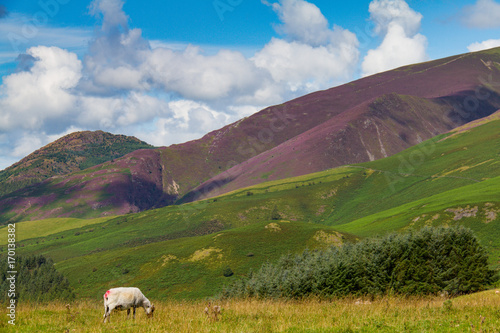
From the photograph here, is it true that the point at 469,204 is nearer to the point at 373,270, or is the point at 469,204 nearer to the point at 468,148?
the point at 373,270

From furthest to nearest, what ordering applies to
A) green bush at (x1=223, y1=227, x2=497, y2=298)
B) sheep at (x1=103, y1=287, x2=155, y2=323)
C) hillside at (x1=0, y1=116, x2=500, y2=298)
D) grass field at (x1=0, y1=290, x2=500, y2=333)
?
hillside at (x1=0, y1=116, x2=500, y2=298) < green bush at (x1=223, y1=227, x2=497, y2=298) < sheep at (x1=103, y1=287, x2=155, y2=323) < grass field at (x1=0, y1=290, x2=500, y2=333)

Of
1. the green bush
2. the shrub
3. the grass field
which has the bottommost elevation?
the shrub

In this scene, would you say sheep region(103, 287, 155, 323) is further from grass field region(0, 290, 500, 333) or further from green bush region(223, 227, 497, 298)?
green bush region(223, 227, 497, 298)

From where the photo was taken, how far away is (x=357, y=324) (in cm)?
1473

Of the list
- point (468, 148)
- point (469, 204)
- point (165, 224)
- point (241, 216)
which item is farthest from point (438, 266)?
point (468, 148)

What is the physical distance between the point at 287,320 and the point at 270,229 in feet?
338

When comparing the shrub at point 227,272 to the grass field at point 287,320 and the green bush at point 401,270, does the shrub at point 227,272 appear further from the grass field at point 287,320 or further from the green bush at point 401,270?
the grass field at point 287,320

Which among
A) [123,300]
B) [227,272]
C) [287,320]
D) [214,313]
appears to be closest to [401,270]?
[287,320]

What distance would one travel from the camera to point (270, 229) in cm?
11762

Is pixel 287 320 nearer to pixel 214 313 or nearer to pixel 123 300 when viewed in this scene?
pixel 214 313

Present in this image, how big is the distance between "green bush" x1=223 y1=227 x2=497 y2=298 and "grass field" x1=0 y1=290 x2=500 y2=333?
55.7 feet

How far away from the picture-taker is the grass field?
1405cm

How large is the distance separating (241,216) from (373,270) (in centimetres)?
14485

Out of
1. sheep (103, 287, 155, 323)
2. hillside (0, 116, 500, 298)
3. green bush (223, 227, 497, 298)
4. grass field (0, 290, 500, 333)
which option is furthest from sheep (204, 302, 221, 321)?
hillside (0, 116, 500, 298)
